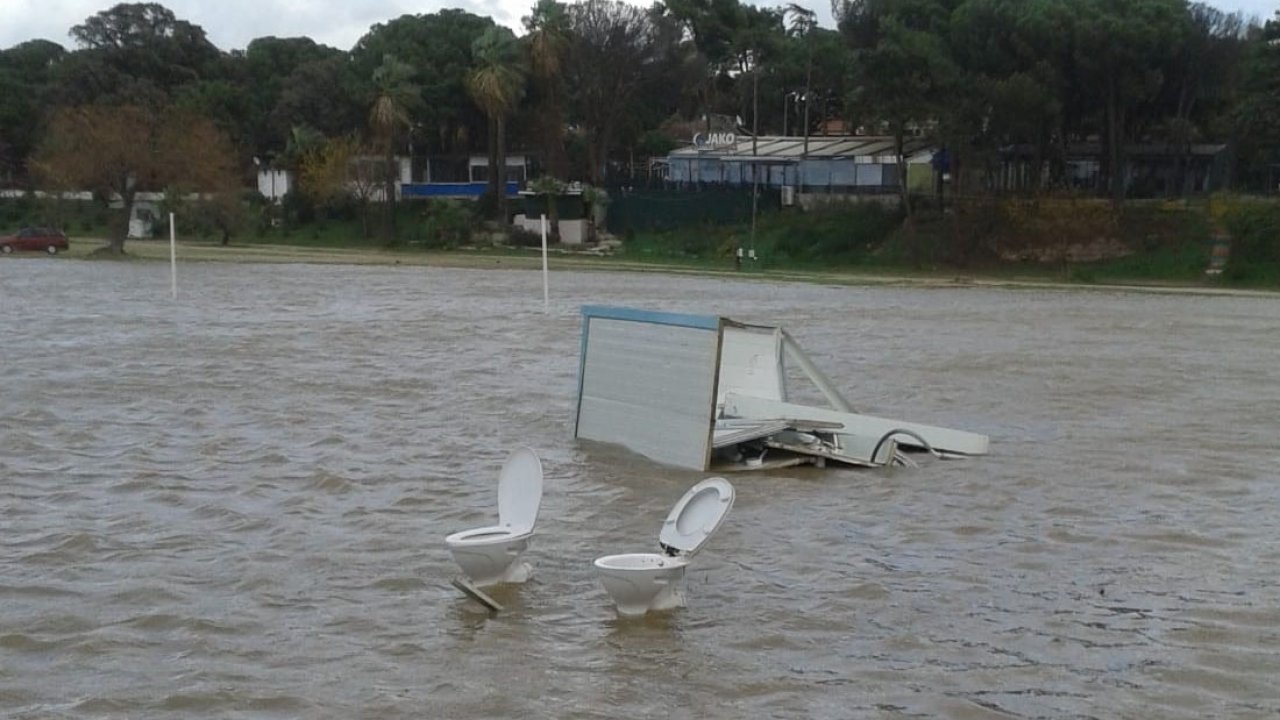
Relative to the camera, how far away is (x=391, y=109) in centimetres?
7881

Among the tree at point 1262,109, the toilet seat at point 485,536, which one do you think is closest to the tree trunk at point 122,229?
the tree at point 1262,109

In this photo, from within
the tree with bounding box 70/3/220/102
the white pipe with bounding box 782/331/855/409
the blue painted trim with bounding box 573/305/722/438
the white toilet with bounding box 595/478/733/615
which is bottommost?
the white toilet with bounding box 595/478/733/615

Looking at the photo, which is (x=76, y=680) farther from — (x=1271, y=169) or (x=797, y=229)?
(x=1271, y=169)

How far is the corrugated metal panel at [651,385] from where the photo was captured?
51.6 ft

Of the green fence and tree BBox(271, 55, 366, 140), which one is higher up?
tree BBox(271, 55, 366, 140)

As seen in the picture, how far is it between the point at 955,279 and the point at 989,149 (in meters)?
7.91

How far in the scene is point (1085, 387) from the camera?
79.6ft

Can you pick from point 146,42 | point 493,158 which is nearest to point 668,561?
point 493,158

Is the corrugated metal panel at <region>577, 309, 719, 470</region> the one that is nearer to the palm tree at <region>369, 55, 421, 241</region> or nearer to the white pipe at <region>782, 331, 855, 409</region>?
the white pipe at <region>782, 331, 855, 409</region>

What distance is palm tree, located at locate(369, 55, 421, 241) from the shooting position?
7825 centimetres

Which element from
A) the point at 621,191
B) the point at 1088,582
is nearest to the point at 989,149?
the point at 621,191

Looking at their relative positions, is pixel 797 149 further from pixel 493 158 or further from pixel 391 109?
pixel 391 109

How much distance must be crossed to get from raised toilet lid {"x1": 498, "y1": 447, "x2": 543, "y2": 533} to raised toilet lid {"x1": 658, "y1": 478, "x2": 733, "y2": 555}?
103cm

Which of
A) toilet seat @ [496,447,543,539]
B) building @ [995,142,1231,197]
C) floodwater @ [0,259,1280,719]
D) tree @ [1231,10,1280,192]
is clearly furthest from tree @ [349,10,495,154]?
toilet seat @ [496,447,543,539]
